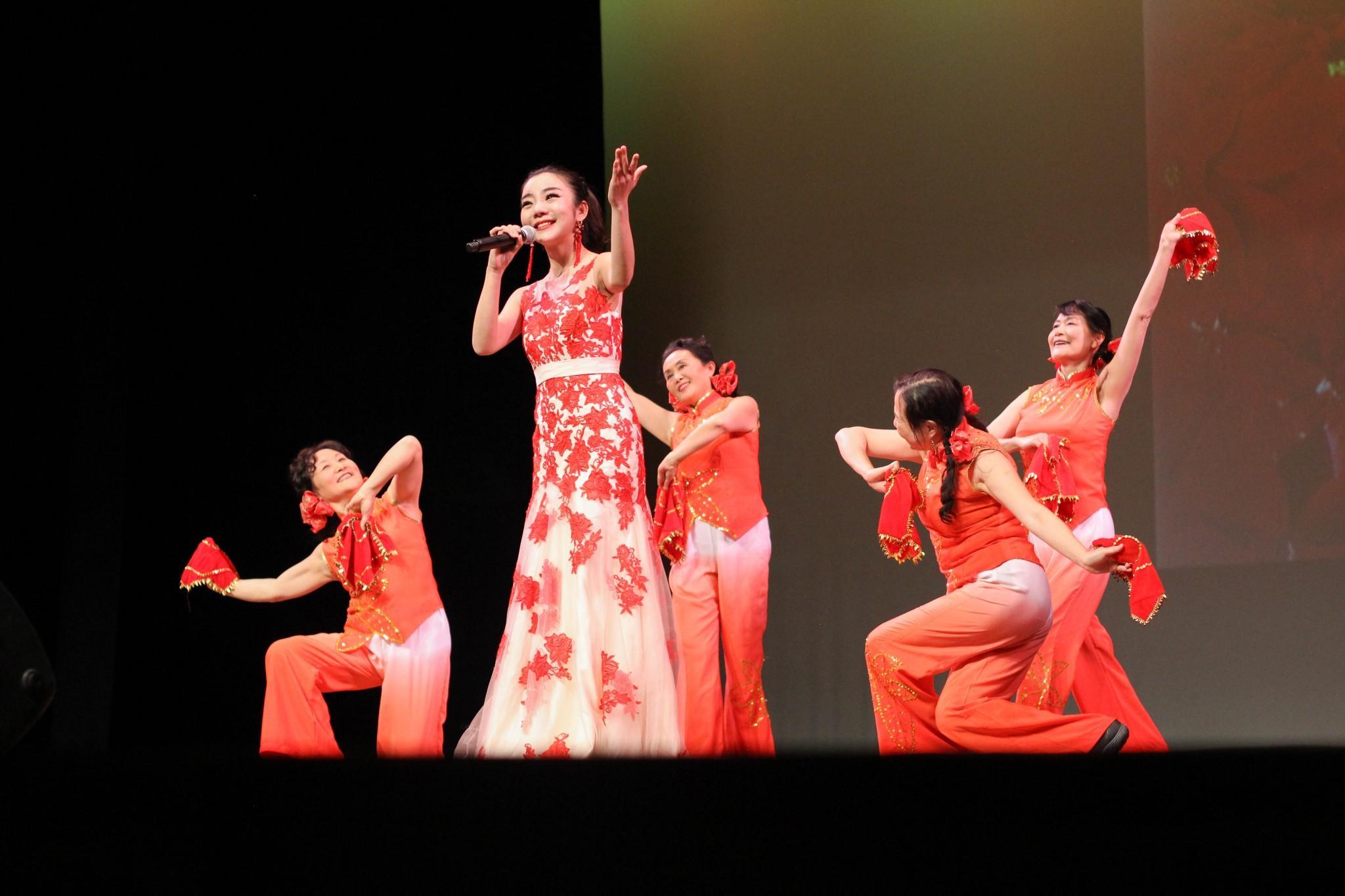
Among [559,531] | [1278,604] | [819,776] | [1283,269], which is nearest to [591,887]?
[819,776]

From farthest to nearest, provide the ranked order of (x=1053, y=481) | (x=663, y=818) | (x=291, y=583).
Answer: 1. (x=291, y=583)
2. (x=1053, y=481)
3. (x=663, y=818)

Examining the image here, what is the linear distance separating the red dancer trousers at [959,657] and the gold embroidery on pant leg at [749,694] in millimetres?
882

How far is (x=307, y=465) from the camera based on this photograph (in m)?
4.07

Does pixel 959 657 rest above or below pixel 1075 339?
below

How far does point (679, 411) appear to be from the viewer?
414cm

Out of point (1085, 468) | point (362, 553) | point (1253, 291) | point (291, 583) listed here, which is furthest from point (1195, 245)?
point (291, 583)

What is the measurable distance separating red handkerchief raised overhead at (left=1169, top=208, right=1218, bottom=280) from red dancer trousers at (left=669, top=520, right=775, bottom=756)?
4.54ft

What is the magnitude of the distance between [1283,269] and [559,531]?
2407mm

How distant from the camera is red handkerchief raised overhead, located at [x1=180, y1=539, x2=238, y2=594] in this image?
155 inches

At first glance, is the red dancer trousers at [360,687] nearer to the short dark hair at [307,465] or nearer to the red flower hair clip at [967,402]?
the short dark hair at [307,465]

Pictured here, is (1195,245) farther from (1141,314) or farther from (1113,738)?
(1113,738)

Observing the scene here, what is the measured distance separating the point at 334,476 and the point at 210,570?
445 mm

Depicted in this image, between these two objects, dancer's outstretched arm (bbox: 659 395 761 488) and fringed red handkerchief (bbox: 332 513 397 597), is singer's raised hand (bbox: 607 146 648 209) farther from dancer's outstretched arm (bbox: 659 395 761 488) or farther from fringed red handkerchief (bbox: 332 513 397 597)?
fringed red handkerchief (bbox: 332 513 397 597)

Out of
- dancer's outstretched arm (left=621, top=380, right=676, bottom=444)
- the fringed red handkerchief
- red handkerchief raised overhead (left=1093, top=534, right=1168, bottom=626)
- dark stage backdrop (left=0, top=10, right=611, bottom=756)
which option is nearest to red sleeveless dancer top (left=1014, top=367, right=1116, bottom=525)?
red handkerchief raised overhead (left=1093, top=534, right=1168, bottom=626)
